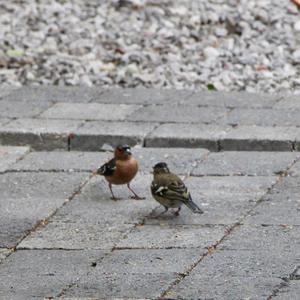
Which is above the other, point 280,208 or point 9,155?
point 280,208

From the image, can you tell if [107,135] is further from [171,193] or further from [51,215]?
[171,193]

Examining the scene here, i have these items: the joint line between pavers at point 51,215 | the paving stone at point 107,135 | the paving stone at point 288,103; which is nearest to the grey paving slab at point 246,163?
the paving stone at point 107,135

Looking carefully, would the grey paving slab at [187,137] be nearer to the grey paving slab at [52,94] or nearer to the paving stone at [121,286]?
the grey paving slab at [52,94]

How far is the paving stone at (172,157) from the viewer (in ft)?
29.0

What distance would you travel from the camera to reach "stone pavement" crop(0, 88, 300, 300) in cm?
639

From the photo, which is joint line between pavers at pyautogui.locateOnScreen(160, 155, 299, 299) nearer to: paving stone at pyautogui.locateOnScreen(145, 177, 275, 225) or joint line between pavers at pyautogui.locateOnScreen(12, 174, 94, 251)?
paving stone at pyautogui.locateOnScreen(145, 177, 275, 225)

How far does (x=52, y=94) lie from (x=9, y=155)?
5.42 feet

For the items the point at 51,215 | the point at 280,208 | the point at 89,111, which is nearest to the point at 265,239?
the point at 280,208

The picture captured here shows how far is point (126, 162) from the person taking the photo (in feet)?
26.6

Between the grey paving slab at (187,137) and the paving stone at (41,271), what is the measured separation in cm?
253

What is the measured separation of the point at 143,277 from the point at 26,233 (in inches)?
47.1

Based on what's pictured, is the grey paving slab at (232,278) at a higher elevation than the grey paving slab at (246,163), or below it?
higher

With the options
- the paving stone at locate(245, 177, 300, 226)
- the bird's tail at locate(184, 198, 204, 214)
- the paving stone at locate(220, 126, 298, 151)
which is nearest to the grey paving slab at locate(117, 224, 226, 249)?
the bird's tail at locate(184, 198, 204, 214)

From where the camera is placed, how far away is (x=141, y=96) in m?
10.7
